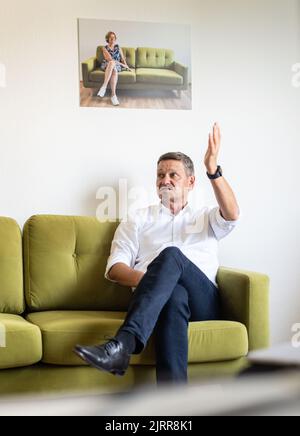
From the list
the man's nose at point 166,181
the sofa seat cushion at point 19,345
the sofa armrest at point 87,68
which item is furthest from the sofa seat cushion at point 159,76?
the sofa seat cushion at point 19,345

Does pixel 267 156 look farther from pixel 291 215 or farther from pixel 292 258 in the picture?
pixel 292 258

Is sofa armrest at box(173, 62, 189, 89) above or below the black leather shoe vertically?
above

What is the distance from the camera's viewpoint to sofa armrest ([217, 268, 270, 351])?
2.27 meters

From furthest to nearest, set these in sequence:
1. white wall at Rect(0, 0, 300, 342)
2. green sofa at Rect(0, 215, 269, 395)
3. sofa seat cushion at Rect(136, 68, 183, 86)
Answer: sofa seat cushion at Rect(136, 68, 183, 86) < white wall at Rect(0, 0, 300, 342) < green sofa at Rect(0, 215, 269, 395)

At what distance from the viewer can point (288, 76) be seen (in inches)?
125

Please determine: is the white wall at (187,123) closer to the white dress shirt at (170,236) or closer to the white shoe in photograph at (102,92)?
the white shoe in photograph at (102,92)

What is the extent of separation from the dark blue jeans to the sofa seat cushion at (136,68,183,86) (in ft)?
3.70

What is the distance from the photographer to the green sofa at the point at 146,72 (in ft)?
9.65

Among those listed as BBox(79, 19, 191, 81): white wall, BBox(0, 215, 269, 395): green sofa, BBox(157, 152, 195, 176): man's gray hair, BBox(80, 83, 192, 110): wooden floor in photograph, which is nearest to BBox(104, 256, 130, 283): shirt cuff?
BBox(0, 215, 269, 395): green sofa

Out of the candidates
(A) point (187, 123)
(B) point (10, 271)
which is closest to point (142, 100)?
(A) point (187, 123)

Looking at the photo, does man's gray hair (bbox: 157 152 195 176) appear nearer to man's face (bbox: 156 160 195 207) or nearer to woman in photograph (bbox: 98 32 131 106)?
man's face (bbox: 156 160 195 207)

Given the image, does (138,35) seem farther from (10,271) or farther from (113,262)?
(10,271)
